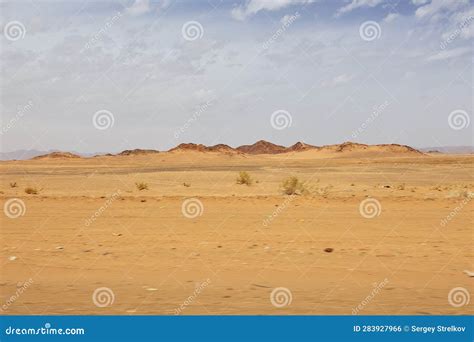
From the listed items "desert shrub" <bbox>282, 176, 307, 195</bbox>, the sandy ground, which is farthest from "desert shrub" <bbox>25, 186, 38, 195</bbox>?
"desert shrub" <bbox>282, 176, 307, 195</bbox>

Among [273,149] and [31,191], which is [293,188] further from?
[273,149]

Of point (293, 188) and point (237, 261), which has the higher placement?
point (293, 188)

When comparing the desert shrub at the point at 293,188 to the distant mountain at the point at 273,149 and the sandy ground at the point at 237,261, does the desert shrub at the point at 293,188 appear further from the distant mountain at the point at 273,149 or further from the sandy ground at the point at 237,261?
the distant mountain at the point at 273,149

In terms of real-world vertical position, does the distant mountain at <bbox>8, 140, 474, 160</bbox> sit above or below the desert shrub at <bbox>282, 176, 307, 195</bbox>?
above

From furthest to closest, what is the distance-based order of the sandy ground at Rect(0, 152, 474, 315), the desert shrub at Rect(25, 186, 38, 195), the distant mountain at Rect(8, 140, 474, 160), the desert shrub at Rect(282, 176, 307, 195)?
the distant mountain at Rect(8, 140, 474, 160) < the desert shrub at Rect(25, 186, 38, 195) < the desert shrub at Rect(282, 176, 307, 195) < the sandy ground at Rect(0, 152, 474, 315)

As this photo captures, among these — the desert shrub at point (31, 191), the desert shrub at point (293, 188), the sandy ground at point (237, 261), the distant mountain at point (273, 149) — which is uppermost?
the distant mountain at point (273, 149)

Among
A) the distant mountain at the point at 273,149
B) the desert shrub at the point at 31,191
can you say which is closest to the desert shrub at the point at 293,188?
the desert shrub at the point at 31,191

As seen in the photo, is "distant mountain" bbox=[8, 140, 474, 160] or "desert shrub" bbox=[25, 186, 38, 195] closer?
"desert shrub" bbox=[25, 186, 38, 195]

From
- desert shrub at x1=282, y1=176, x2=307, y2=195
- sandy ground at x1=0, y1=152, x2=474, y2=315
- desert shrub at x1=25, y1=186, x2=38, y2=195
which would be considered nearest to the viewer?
sandy ground at x1=0, y1=152, x2=474, y2=315

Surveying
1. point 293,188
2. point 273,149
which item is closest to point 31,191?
point 293,188

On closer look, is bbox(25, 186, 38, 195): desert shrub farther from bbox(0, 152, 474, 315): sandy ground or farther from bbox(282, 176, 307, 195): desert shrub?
bbox(282, 176, 307, 195): desert shrub

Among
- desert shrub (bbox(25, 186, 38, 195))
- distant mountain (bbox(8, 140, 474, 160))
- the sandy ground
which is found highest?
distant mountain (bbox(8, 140, 474, 160))

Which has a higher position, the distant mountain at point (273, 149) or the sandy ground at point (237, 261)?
the distant mountain at point (273, 149)

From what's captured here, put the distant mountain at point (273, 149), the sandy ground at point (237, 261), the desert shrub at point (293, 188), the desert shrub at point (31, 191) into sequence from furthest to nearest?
the distant mountain at point (273, 149), the desert shrub at point (31, 191), the desert shrub at point (293, 188), the sandy ground at point (237, 261)
